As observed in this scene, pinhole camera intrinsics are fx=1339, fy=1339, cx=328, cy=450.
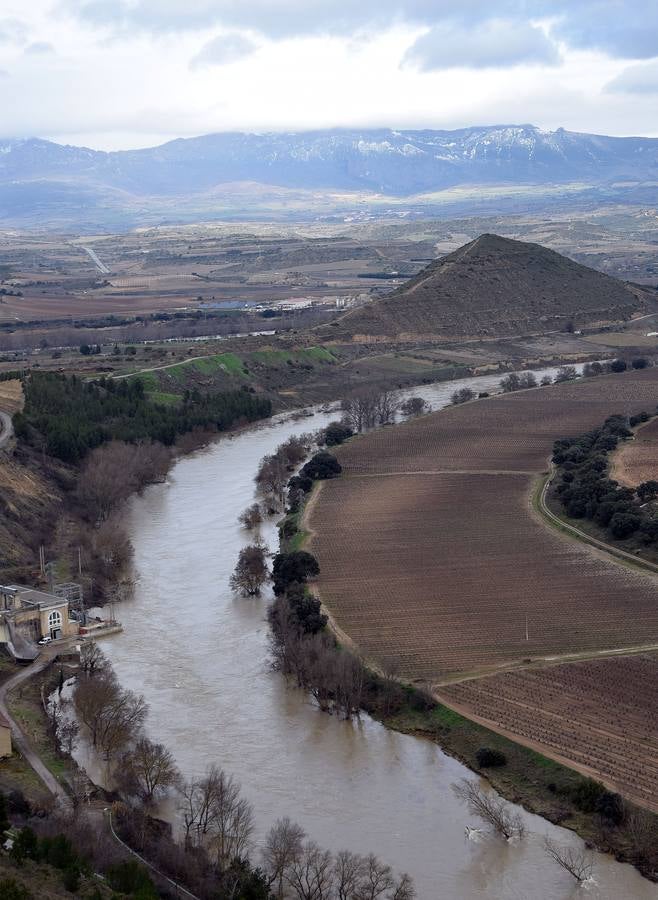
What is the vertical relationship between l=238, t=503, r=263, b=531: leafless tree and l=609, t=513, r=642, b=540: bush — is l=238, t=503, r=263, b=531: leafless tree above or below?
below

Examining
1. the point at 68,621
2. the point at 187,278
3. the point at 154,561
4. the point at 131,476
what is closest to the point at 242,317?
the point at 187,278

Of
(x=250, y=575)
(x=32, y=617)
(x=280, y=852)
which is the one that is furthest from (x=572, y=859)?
(x=250, y=575)

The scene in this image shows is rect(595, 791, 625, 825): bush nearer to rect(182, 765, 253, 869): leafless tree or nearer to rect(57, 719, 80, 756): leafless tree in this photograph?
rect(182, 765, 253, 869): leafless tree

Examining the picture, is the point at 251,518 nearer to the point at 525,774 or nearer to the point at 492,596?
the point at 492,596

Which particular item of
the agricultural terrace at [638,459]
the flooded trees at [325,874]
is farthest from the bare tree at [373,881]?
the agricultural terrace at [638,459]

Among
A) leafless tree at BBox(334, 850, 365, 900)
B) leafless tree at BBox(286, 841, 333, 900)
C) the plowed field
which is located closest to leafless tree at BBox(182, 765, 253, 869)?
leafless tree at BBox(286, 841, 333, 900)

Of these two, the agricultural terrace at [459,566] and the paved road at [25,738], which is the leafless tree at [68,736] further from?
the agricultural terrace at [459,566]
